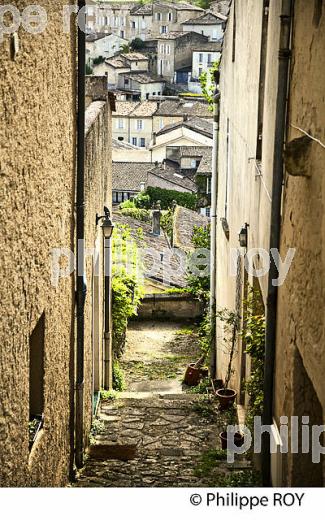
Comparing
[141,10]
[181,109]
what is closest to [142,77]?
[181,109]

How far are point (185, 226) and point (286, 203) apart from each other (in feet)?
101

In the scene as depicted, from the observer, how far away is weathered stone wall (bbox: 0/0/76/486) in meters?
4.42

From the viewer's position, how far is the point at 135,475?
8422 mm

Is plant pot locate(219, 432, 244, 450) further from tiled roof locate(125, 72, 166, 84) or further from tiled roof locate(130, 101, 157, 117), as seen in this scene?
tiled roof locate(125, 72, 166, 84)

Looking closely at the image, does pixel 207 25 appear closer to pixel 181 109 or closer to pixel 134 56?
pixel 134 56

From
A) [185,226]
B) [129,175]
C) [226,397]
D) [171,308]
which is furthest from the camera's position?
[129,175]

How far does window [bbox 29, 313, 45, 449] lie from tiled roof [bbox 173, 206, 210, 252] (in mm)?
24996

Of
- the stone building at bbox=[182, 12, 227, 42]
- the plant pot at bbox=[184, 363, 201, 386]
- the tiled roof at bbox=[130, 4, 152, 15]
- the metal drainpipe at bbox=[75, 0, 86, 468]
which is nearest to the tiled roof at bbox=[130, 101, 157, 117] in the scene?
the stone building at bbox=[182, 12, 227, 42]

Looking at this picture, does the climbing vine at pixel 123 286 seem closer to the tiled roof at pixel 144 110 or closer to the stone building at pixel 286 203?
the stone building at pixel 286 203

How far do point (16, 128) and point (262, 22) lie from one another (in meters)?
4.24

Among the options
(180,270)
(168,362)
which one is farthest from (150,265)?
(168,362)

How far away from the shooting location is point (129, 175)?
178 feet

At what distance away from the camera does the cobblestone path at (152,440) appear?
8.30 metres

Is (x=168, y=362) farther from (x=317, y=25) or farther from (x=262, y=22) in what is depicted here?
(x=317, y=25)
